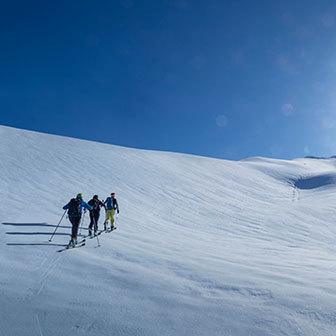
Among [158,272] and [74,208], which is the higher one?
[74,208]

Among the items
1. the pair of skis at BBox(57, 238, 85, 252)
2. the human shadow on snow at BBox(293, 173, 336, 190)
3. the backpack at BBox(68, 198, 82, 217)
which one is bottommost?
the pair of skis at BBox(57, 238, 85, 252)

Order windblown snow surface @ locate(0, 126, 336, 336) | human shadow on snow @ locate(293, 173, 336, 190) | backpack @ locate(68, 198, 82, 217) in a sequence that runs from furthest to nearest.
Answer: human shadow on snow @ locate(293, 173, 336, 190) < backpack @ locate(68, 198, 82, 217) < windblown snow surface @ locate(0, 126, 336, 336)

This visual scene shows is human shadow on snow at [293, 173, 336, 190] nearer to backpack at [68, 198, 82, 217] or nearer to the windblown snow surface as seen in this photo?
the windblown snow surface

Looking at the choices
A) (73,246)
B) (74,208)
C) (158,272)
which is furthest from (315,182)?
(73,246)

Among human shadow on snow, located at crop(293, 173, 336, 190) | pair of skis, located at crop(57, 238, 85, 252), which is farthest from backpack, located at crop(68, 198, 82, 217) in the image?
human shadow on snow, located at crop(293, 173, 336, 190)

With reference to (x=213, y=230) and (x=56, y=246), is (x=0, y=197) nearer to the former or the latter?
(x=56, y=246)

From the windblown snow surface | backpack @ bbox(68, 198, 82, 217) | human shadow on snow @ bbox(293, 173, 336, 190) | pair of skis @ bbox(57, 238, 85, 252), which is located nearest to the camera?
the windblown snow surface

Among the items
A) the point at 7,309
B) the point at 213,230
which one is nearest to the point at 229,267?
the point at 7,309

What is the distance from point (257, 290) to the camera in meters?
3.72

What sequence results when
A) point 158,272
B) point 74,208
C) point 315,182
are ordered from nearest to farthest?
point 158,272
point 74,208
point 315,182

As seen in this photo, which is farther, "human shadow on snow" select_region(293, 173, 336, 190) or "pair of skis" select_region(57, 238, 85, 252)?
"human shadow on snow" select_region(293, 173, 336, 190)

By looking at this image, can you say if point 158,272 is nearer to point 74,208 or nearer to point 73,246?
point 73,246

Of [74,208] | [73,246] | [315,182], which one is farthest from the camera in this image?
[315,182]

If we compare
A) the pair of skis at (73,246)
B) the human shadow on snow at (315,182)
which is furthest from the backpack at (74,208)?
the human shadow on snow at (315,182)
